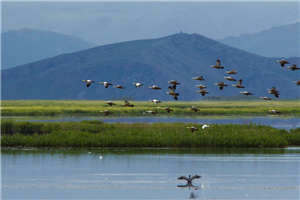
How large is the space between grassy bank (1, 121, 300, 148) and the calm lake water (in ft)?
4.01

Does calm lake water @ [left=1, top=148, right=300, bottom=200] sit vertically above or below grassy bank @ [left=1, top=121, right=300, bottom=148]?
below

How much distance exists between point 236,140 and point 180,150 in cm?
358

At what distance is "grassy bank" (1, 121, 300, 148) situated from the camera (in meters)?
49.9

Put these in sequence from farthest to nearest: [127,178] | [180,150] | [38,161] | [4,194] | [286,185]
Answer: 1. [180,150]
2. [38,161]
3. [127,178]
4. [286,185]
5. [4,194]

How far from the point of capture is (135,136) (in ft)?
167

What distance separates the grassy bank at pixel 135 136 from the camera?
49.9 meters

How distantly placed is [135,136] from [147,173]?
1257cm

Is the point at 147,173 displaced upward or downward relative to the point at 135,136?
downward

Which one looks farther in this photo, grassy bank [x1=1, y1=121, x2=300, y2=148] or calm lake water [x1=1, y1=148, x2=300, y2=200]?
grassy bank [x1=1, y1=121, x2=300, y2=148]

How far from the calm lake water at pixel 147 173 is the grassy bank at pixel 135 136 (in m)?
1.22

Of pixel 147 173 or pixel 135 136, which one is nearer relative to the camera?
pixel 147 173

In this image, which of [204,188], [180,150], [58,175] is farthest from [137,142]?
[204,188]

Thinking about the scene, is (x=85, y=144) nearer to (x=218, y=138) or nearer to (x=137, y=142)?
(x=137, y=142)

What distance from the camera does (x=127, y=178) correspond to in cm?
3675
